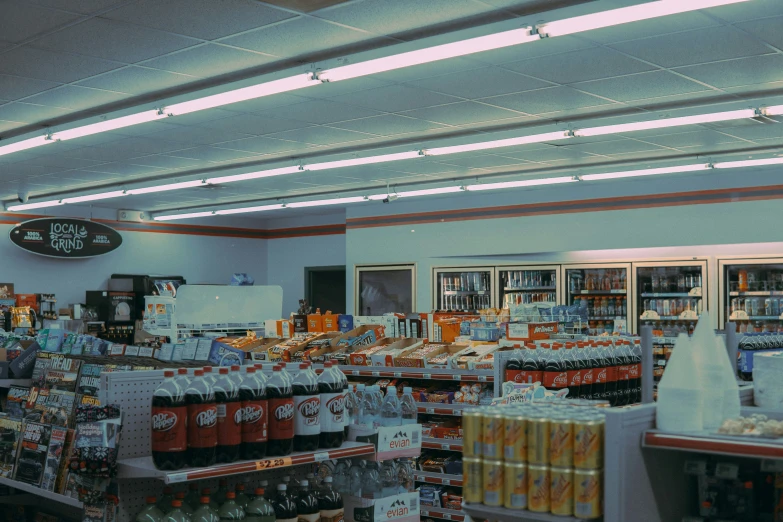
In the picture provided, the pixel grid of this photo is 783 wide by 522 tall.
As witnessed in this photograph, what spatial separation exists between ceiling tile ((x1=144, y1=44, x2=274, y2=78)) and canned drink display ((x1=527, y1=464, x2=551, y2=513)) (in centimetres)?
416

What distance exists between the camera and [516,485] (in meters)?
2.63

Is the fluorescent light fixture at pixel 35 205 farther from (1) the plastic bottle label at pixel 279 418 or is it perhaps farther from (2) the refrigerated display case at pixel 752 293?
(1) the plastic bottle label at pixel 279 418

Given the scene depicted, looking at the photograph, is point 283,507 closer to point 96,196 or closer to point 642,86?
point 642,86

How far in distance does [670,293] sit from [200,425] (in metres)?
8.86

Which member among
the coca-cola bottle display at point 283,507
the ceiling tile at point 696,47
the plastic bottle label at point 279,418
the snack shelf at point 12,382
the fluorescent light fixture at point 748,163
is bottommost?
the coca-cola bottle display at point 283,507

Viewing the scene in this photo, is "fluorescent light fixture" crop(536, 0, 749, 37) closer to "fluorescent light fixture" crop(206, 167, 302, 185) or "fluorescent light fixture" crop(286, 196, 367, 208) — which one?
"fluorescent light fixture" crop(206, 167, 302, 185)

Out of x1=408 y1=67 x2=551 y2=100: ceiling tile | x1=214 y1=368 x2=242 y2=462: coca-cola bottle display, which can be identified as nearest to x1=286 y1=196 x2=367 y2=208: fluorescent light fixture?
x1=408 y1=67 x2=551 y2=100: ceiling tile

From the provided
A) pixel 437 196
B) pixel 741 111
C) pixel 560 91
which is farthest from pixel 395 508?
pixel 437 196

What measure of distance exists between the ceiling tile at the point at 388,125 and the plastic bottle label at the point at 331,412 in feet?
14.7

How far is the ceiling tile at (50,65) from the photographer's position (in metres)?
5.94

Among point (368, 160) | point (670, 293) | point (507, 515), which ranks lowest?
point (507, 515)

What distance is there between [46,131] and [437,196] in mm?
6422

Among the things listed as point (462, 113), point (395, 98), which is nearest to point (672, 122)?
point (462, 113)

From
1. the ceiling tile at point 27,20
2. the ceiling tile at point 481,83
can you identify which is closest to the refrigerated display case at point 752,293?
the ceiling tile at point 481,83
